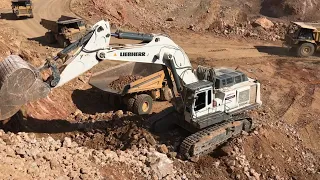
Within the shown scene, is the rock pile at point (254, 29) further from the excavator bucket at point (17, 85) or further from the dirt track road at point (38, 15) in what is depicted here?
the excavator bucket at point (17, 85)

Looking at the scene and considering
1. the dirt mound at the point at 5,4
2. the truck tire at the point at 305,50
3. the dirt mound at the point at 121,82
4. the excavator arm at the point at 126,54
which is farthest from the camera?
the dirt mound at the point at 5,4

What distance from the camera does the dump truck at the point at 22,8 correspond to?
29.3 metres

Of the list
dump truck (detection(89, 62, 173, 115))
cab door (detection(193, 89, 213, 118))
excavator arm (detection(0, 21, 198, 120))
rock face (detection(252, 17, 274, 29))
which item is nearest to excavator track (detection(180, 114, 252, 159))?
cab door (detection(193, 89, 213, 118))

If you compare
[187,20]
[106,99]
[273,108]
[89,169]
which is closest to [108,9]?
[187,20]

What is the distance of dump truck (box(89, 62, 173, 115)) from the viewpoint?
1608cm

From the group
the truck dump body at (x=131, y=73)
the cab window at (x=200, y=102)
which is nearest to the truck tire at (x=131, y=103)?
the truck dump body at (x=131, y=73)

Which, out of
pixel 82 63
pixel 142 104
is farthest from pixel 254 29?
pixel 82 63

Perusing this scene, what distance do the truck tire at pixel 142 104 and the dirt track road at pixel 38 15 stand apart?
43.1 feet

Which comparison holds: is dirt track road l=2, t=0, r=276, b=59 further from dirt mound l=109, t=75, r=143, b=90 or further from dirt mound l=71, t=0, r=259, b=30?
dirt mound l=109, t=75, r=143, b=90

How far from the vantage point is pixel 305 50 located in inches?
996

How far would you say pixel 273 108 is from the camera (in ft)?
60.0

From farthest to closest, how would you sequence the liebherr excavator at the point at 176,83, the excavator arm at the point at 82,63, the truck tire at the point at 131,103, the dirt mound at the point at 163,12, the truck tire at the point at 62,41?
the dirt mound at the point at 163,12 < the truck tire at the point at 62,41 < the truck tire at the point at 131,103 < the liebherr excavator at the point at 176,83 < the excavator arm at the point at 82,63

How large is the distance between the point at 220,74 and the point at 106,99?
5827 millimetres

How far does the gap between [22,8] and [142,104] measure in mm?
17510
